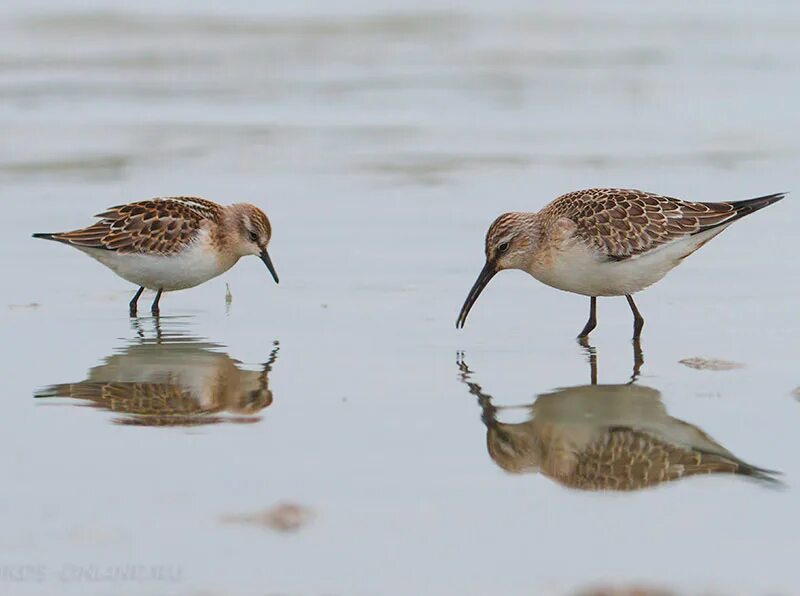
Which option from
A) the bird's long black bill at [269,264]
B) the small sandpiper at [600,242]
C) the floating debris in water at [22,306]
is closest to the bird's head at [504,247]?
the small sandpiper at [600,242]

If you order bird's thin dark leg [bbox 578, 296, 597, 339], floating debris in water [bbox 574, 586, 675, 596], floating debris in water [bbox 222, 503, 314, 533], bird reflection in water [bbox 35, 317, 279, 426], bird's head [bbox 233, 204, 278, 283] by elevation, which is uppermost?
bird's head [bbox 233, 204, 278, 283]

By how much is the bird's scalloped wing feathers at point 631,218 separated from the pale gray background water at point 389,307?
0.68 metres

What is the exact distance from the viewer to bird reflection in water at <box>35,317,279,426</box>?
835cm

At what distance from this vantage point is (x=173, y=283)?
11.4m

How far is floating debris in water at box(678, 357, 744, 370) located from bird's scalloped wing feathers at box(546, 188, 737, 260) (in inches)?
47.0

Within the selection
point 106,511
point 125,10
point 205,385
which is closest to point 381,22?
point 125,10

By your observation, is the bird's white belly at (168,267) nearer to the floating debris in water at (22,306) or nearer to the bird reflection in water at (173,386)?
the floating debris in water at (22,306)

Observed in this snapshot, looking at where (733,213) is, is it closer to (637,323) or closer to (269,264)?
(637,323)

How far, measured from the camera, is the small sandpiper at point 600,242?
1030cm

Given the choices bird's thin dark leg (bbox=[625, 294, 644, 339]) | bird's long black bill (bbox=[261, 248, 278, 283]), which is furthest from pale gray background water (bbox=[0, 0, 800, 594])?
bird's long black bill (bbox=[261, 248, 278, 283])

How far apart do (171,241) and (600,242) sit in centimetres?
347

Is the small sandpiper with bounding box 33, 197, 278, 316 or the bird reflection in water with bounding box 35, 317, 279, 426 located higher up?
the small sandpiper with bounding box 33, 197, 278, 316

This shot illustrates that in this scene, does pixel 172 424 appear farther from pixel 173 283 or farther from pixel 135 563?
pixel 173 283

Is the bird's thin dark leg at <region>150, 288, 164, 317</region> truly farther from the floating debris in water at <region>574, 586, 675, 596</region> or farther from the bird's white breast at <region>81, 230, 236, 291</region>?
the floating debris in water at <region>574, 586, 675, 596</region>
